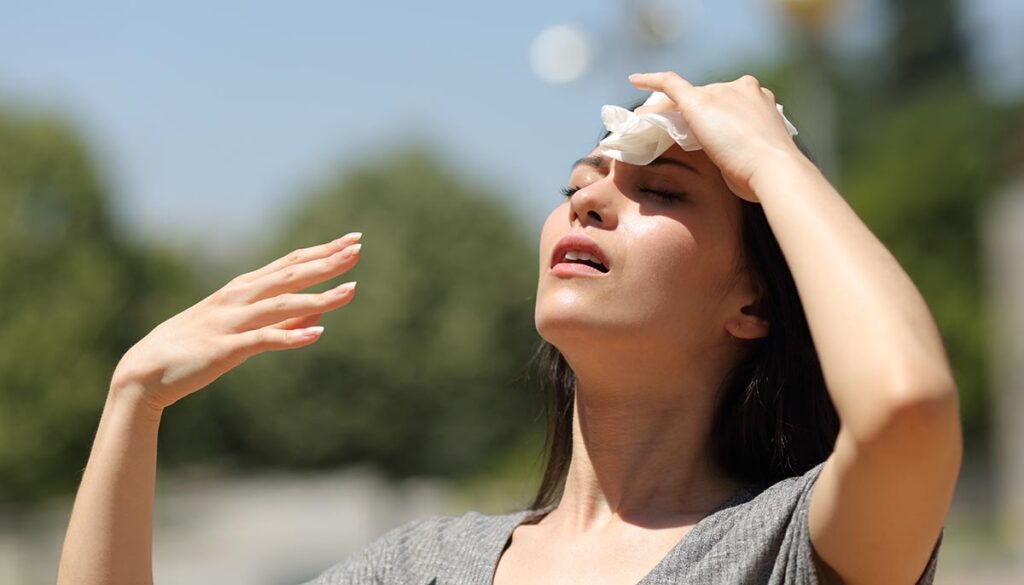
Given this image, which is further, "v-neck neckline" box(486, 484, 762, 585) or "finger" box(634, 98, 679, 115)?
"finger" box(634, 98, 679, 115)

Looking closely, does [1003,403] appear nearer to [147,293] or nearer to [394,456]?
[394,456]

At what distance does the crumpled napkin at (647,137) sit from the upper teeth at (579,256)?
184 mm

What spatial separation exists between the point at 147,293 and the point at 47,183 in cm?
223

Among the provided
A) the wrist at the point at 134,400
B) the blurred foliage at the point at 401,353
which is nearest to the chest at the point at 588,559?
the wrist at the point at 134,400

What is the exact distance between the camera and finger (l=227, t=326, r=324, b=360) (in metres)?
2.15

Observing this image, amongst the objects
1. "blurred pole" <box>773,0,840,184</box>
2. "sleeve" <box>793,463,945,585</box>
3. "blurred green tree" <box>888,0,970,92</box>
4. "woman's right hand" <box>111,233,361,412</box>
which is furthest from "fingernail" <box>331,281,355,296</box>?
"blurred green tree" <box>888,0,970,92</box>

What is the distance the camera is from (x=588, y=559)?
7.53 feet

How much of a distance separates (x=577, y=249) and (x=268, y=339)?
1.90 ft

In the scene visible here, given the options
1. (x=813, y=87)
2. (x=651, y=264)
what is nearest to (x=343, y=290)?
(x=651, y=264)

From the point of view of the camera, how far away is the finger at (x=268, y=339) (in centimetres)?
215

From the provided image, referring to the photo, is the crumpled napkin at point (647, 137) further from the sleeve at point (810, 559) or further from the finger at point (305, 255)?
the sleeve at point (810, 559)

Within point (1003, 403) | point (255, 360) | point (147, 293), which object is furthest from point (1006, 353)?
point (147, 293)

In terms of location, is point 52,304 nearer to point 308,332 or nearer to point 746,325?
point 308,332

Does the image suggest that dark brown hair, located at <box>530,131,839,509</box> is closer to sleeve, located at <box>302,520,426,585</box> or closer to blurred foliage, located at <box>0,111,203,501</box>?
sleeve, located at <box>302,520,426,585</box>
